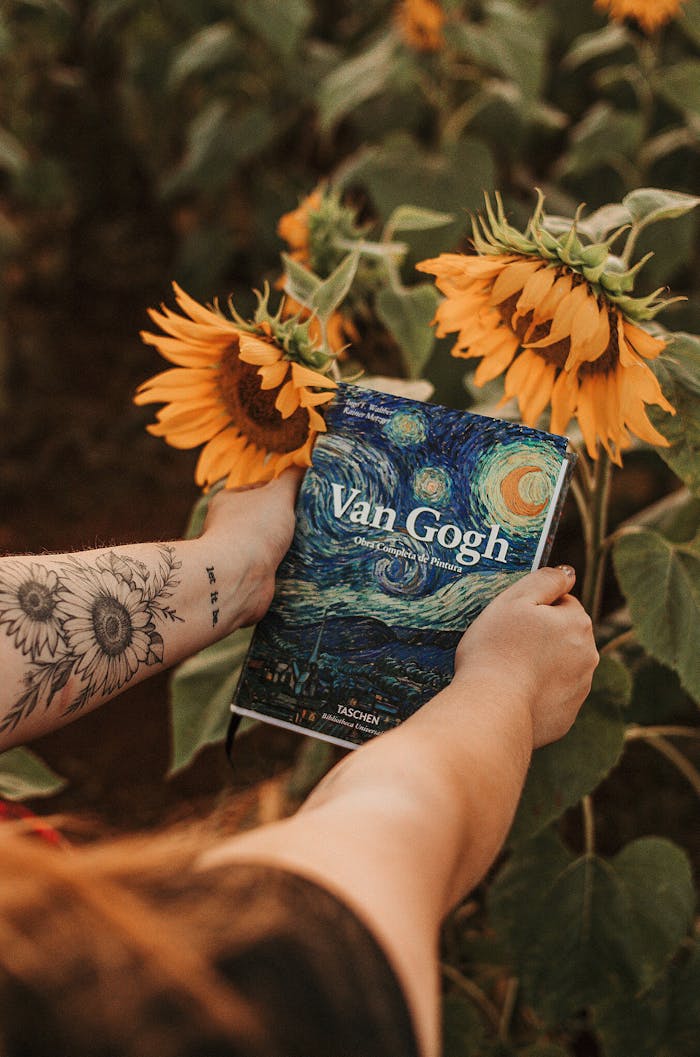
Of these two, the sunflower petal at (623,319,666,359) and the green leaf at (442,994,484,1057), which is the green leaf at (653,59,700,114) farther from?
the green leaf at (442,994,484,1057)

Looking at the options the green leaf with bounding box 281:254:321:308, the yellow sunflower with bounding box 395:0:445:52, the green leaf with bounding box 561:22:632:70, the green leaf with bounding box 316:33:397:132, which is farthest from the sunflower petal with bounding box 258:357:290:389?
the green leaf with bounding box 561:22:632:70

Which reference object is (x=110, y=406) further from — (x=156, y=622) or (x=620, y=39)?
(x=156, y=622)

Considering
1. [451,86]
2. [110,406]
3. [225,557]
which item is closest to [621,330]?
[225,557]

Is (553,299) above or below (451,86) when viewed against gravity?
below

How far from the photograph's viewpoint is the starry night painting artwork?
64cm

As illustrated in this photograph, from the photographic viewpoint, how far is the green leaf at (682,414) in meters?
0.65

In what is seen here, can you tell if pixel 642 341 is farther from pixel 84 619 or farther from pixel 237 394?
pixel 84 619

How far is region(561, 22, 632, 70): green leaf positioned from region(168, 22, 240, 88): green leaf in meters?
0.55

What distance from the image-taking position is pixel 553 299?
0.57 metres

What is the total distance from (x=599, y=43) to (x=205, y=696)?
1137mm

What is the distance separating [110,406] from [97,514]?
290 millimetres

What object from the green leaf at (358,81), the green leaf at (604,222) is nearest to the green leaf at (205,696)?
the green leaf at (604,222)

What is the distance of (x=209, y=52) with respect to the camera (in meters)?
1.55

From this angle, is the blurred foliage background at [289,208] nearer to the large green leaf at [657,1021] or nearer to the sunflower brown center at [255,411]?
the large green leaf at [657,1021]
